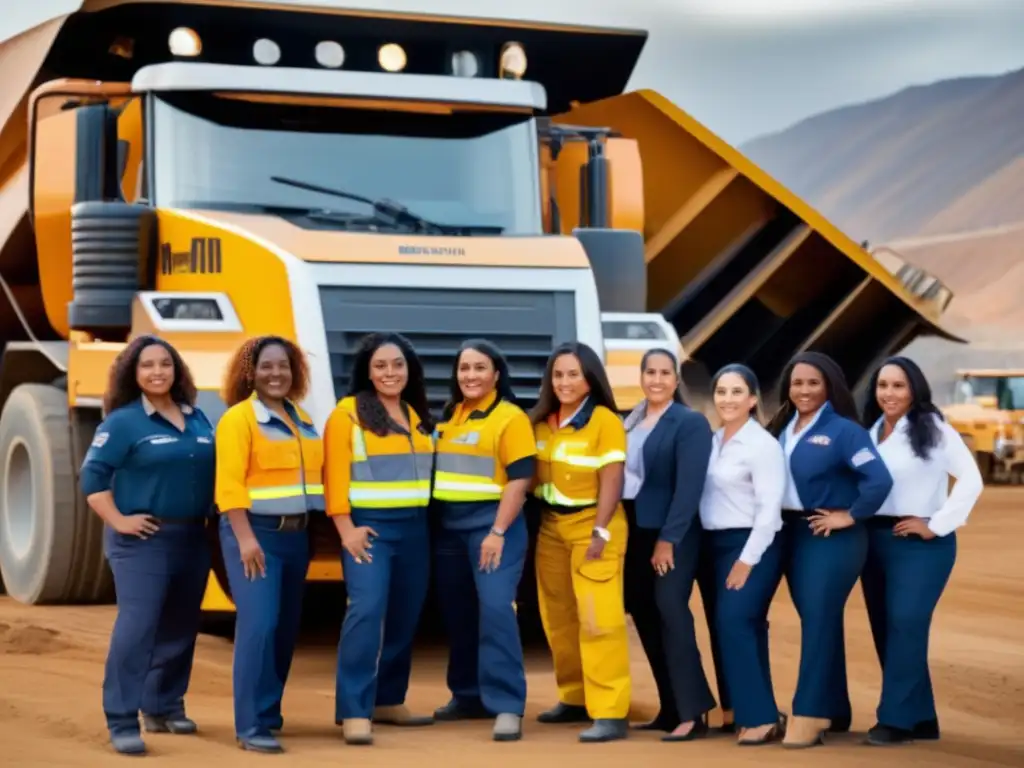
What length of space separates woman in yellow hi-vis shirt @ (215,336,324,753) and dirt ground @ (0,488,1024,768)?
260 mm

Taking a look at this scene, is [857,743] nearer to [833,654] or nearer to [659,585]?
[833,654]

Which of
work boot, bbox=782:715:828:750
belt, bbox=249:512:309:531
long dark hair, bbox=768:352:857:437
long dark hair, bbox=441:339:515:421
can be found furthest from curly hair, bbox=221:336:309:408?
work boot, bbox=782:715:828:750

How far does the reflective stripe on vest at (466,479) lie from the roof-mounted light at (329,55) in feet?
12.3

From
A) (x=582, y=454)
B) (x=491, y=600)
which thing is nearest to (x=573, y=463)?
(x=582, y=454)

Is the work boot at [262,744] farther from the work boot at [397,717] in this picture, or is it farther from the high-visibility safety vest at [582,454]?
the high-visibility safety vest at [582,454]

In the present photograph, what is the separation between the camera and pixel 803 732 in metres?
7.66

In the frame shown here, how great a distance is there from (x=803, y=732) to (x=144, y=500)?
2.64 m

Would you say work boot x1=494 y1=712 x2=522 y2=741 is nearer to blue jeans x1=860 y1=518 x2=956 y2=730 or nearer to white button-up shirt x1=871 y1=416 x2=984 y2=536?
blue jeans x1=860 y1=518 x2=956 y2=730

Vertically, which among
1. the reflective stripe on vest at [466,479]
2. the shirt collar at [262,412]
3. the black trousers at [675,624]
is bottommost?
the black trousers at [675,624]

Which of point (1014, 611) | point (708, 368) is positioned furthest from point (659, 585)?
point (708, 368)

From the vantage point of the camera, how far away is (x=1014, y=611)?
1262 centimetres

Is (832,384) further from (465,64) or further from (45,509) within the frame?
(45,509)

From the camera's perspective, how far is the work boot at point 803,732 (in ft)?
25.1

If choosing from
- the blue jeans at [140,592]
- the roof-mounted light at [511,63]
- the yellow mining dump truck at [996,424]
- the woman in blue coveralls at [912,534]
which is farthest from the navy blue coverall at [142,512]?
the yellow mining dump truck at [996,424]
